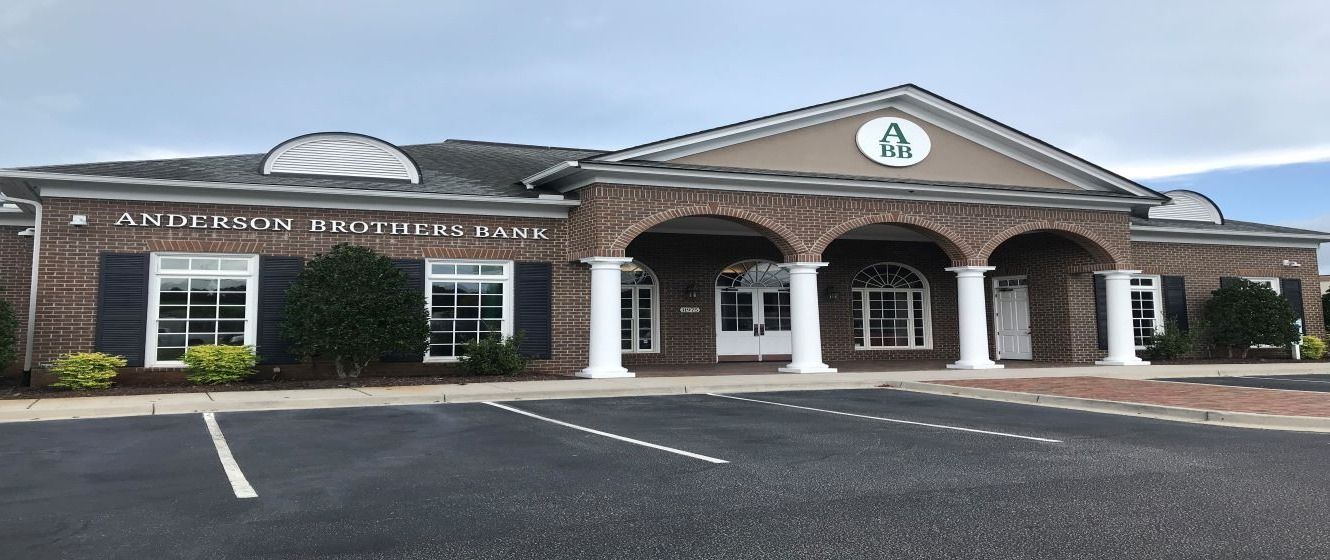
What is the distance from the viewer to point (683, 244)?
20125mm

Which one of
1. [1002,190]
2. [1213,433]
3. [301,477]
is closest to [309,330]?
[301,477]

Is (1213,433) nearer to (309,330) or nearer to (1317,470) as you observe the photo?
(1317,470)

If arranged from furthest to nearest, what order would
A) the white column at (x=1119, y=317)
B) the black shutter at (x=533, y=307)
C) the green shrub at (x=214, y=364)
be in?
the white column at (x=1119, y=317)
the black shutter at (x=533, y=307)
the green shrub at (x=214, y=364)

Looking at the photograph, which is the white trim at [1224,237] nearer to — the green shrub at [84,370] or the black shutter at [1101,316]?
the black shutter at [1101,316]

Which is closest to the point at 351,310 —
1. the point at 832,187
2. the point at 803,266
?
the point at 803,266

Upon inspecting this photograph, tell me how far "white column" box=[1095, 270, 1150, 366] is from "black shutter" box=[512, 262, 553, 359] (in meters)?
12.1

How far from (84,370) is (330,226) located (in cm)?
420

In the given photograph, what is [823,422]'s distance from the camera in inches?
379

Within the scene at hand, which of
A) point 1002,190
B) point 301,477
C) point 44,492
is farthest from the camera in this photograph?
point 1002,190

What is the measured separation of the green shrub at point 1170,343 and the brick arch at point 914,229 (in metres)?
6.40

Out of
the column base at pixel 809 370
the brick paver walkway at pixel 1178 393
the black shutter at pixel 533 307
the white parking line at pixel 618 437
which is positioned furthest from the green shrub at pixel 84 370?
the brick paver walkway at pixel 1178 393

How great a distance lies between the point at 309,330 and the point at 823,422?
8.41 meters

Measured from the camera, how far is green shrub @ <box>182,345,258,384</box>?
13594mm

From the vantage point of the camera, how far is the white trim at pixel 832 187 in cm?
1562
